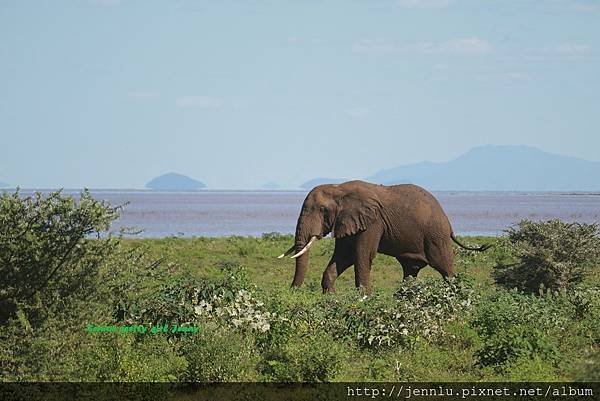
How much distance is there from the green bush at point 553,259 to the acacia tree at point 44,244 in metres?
11.8

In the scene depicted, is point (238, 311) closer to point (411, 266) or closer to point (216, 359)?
point (216, 359)

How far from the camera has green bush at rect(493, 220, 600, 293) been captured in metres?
23.8

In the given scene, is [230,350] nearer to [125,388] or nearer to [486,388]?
[125,388]

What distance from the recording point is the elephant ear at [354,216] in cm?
2516

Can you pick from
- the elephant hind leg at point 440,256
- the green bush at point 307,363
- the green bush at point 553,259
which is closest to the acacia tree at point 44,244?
the green bush at point 307,363

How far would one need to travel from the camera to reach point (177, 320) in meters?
16.8

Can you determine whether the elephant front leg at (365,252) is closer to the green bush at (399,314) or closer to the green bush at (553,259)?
the green bush at (553,259)

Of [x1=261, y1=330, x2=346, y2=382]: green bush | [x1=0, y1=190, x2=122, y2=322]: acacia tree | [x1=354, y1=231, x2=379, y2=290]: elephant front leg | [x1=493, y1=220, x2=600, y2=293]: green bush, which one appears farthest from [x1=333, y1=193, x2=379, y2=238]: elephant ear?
[x1=0, y1=190, x2=122, y2=322]: acacia tree

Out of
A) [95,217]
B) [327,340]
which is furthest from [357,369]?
[95,217]

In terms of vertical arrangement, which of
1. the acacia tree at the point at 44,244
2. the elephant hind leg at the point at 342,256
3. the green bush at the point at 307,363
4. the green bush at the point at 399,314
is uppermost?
the acacia tree at the point at 44,244

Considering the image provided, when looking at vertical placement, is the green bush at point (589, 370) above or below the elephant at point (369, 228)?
below

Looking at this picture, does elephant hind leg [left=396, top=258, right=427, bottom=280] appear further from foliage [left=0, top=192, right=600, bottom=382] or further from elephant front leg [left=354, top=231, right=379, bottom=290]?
foliage [left=0, top=192, right=600, bottom=382]

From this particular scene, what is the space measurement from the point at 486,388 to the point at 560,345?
3032 mm

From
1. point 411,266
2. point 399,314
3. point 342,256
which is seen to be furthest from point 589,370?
point 411,266
